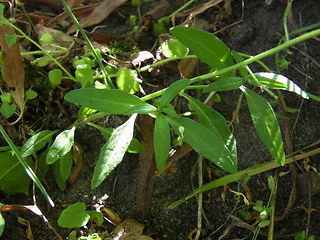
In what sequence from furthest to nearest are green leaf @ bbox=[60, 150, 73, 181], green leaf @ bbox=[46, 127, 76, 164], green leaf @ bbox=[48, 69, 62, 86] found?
green leaf @ bbox=[48, 69, 62, 86], green leaf @ bbox=[60, 150, 73, 181], green leaf @ bbox=[46, 127, 76, 164]

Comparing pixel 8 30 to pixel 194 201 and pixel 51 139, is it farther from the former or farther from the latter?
pixel 194 201

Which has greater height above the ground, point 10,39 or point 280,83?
point 10,39

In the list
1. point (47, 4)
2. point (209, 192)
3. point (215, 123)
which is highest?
point (47, 4)

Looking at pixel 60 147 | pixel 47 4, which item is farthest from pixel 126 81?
pixel 47 4

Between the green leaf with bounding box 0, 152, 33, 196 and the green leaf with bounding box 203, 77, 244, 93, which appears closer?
the green leaf with bounding box 203, 77, 244, 93

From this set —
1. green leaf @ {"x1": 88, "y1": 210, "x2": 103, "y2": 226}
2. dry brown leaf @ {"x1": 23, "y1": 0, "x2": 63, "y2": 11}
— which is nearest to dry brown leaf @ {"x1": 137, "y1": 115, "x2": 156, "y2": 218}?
green leaf @ {"x1": 88, "y1": 210, "x2": 103, "y2": 226}

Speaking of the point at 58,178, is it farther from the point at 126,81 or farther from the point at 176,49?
the point at 176,49

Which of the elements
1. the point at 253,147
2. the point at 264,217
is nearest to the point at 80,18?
the point at 253,147

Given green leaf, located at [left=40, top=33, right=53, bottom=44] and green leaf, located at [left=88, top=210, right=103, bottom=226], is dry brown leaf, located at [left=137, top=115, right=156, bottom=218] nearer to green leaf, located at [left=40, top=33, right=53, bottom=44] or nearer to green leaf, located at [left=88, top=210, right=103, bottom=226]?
green leaf, located at [left=88, top=210, right=103, bottom=226]
